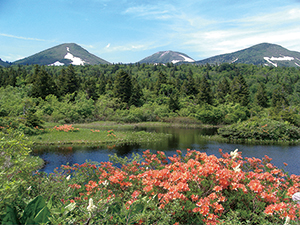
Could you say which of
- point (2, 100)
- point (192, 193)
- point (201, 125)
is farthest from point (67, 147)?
point (201, 125)

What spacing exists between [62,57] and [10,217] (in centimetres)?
16736

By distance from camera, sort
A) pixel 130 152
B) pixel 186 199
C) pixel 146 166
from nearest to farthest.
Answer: pixel 186 199, pixel 146 166, pixel 130 152

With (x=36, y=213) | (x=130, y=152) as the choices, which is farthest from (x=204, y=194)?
(x=130, y=152)

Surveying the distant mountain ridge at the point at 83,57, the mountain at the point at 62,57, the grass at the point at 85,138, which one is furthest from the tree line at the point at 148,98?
the mountain at the point at 62,57

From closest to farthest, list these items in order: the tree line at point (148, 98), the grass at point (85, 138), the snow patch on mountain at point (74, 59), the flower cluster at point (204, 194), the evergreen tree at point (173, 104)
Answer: the flower cluster at point (204, 194), the grass at point (85, 138), the tree line at point (148, 98), the evergreen tree at point (173, 104), the snow patch on mountain at point (74, 59)

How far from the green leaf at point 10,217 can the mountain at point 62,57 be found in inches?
5758

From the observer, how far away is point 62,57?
15288cm

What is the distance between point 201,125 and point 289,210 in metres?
29.3

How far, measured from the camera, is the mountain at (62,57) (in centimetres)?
14462

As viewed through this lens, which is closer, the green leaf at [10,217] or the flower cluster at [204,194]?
the green leaf at [10,217]

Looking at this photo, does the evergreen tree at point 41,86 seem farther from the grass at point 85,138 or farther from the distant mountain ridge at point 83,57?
the distant mountain ridge at point 83,57

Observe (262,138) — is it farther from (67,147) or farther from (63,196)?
(63,196)

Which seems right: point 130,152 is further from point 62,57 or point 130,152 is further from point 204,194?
point 62,57

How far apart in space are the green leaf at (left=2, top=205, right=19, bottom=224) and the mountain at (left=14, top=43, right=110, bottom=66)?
146 meters
